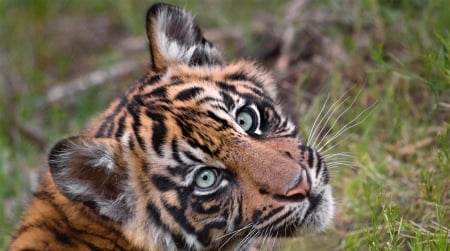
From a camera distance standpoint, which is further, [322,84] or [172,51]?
[322,84]

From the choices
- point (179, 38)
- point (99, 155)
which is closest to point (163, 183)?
point (99, 155)

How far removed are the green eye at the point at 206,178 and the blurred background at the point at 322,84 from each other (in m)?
0.74

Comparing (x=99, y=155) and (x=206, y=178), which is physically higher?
(x=206, y=178)

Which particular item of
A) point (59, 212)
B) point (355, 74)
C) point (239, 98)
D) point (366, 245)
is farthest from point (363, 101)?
point (59, 212)

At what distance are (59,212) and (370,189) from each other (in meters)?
1.94

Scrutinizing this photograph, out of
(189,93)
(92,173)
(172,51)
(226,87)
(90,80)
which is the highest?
(90,80)

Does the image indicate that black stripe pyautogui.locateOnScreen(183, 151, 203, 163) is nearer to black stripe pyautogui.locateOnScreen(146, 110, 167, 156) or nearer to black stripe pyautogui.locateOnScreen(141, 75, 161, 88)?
black stripe pyautogui.locateOnScreen(146, 110, 167, 156)

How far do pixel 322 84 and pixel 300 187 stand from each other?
3.37 metres

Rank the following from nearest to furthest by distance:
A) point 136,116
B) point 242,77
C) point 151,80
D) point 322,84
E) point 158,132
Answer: point 158,132, point 136,116, point 151,80, point 242,77, point 322,84

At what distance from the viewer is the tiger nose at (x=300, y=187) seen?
4.54m

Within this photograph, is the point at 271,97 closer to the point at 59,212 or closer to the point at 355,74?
the point at 59,212

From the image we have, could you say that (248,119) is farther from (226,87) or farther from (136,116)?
(136,116)

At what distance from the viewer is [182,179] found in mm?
4734

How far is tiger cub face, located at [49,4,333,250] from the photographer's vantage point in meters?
4.62
